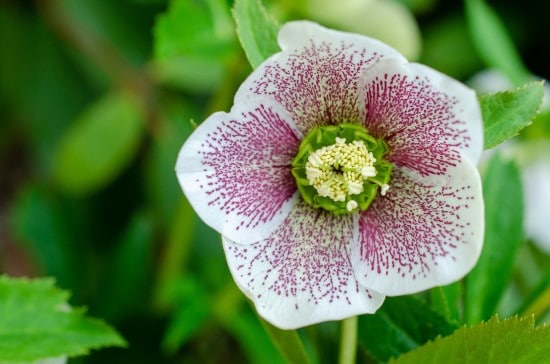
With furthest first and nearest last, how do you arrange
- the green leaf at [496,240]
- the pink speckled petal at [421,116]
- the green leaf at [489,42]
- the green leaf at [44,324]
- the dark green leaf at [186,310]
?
the green leaf at [489,42], the dark green leaf at [186,310], the green leaf at [496,240], the green leaf at [44,324], the pink speckled petal at [421,116]

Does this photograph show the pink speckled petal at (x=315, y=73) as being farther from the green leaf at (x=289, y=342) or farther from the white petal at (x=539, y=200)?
the white petal at (x=539, y=200)

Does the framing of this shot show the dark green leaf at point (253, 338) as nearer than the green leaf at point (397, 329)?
No

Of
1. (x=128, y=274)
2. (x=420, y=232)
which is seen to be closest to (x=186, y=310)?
(x=128, y=274)

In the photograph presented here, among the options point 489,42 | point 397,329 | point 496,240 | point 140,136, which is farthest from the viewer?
point 140,136

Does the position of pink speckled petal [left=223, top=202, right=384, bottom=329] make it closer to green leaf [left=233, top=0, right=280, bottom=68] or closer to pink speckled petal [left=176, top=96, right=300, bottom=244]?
pink speckled petal [left=176, top=96, right=300, bottom=244]

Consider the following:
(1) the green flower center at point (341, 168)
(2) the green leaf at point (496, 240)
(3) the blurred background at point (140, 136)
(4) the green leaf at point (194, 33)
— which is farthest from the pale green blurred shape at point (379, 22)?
(1) the green flower center at point (341, 168)

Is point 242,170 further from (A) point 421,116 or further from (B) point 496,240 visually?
(B) point 496,240
